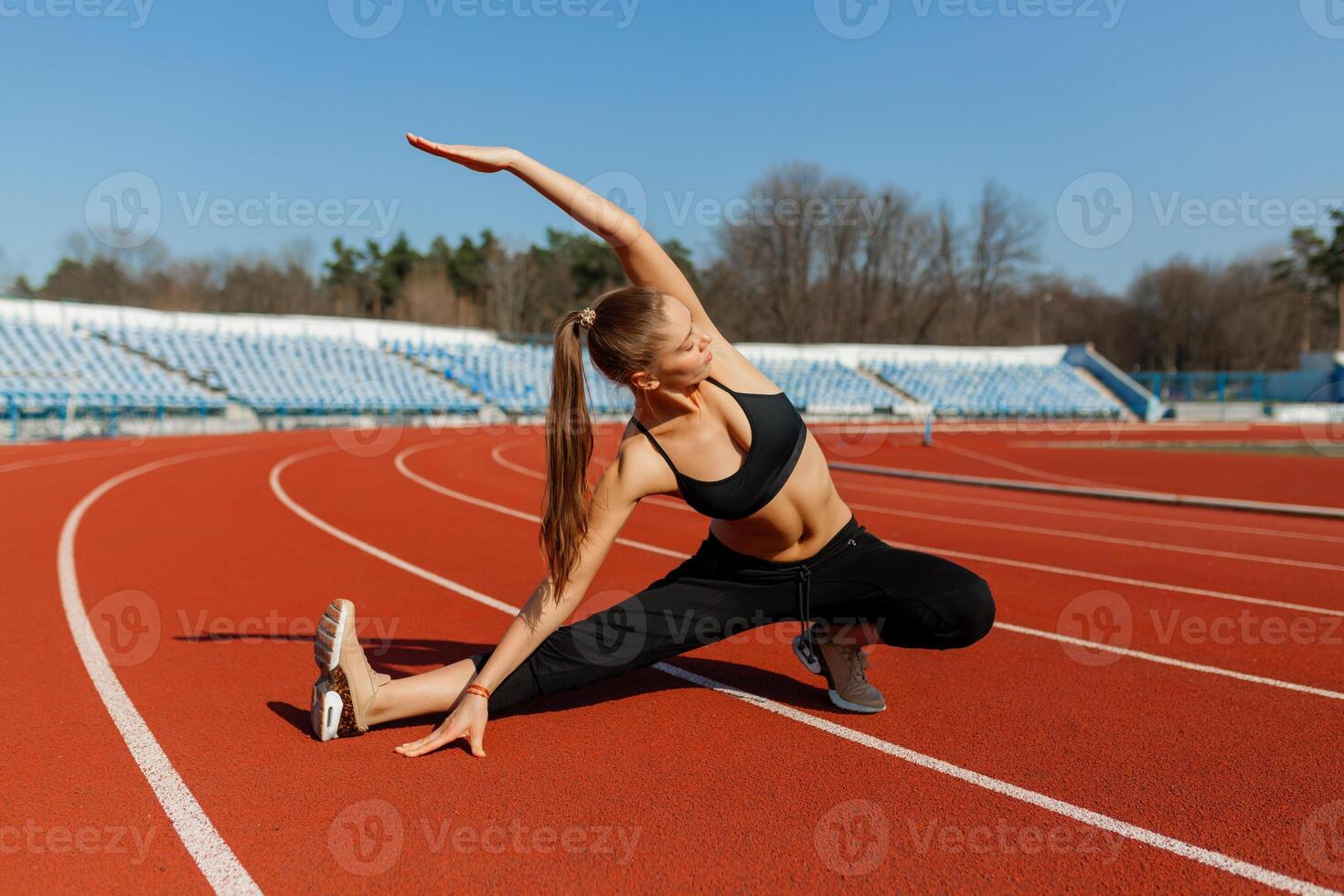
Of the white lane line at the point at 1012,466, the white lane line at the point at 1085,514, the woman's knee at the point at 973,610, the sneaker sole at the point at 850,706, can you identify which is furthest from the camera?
the white lane line at the point at 1012,466

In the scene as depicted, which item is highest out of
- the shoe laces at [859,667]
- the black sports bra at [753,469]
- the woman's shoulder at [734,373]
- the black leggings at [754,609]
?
the woman's shoulder at [734,373]

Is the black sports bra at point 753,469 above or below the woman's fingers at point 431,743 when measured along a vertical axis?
above

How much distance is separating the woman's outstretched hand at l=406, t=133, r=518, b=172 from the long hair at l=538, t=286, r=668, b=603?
0.55 m

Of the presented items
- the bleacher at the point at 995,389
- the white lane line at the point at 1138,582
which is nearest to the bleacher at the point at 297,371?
the bleacher at the point at 995,389

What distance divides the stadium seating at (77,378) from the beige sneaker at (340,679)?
22.8 metres

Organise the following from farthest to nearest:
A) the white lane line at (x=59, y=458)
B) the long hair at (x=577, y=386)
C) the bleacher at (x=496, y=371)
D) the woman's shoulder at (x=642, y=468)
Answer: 1. the bleacher at (x=496, y=371)
2. the white lane line at (x=59, y=458)
3. the woman's shoulder at (x=642, y=468)
4. the long hair at (x=577, y=386)

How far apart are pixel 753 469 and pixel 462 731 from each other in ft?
4.53

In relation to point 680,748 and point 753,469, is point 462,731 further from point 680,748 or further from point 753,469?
point 753,469

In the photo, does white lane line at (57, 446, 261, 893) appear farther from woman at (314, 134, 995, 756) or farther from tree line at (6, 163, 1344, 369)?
tree line at (6, 163, 1344, 369)

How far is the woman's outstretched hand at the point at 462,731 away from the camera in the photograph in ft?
10.3

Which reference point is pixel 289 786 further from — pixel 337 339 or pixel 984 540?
pixel 337 339

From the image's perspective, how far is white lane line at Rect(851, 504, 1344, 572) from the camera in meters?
7.90

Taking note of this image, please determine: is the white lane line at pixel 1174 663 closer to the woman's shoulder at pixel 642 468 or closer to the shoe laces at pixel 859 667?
the shoe laces at pixel 859 667

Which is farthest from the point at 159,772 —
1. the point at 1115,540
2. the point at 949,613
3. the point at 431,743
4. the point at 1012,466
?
the point at 1012,466
